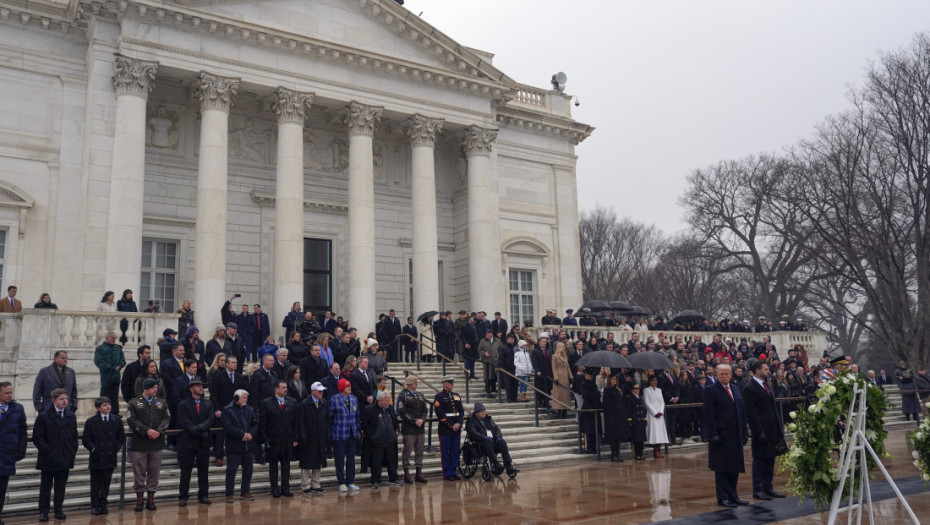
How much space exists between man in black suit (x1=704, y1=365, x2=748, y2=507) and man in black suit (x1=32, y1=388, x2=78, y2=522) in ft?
29.7

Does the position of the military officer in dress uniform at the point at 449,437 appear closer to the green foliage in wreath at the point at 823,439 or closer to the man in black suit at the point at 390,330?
the green foliage in wreath at the point at 823,439

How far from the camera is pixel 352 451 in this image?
1243 centimetres

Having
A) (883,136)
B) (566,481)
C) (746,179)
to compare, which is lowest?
(566,481)

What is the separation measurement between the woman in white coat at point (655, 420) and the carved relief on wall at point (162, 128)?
17350 mm

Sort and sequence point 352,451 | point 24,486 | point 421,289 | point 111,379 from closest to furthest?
point 24,486
point 352,451
point 111,379
point 421,289

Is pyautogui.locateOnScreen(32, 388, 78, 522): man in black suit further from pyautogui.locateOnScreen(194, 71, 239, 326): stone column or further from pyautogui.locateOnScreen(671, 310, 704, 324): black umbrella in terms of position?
pyautogui.locateOnScreen(671, 310, 704, 324): black umbrella

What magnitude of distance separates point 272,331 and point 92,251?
18.6 feet

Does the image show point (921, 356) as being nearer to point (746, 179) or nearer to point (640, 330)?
point (640, 330)

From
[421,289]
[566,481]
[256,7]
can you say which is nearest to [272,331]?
[421,289]

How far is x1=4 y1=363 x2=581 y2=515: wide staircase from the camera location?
1144 cm

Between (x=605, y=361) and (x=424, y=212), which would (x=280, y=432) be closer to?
(x=605, y=361)

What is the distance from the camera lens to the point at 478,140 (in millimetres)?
28000

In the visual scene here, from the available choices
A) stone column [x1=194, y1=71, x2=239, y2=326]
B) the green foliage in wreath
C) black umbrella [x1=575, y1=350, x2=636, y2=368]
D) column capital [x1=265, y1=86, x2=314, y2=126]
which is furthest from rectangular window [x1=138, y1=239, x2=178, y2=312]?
the green foliage in wreath

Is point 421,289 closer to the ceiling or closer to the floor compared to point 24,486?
closer to the ceiling
